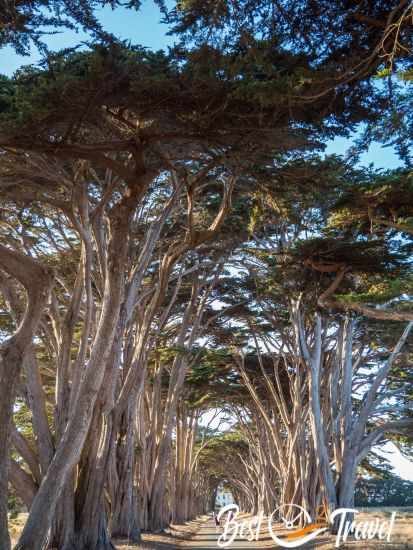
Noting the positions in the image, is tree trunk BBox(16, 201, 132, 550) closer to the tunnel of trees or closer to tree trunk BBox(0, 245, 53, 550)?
the tunnel of trees

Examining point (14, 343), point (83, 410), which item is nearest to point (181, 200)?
point (83, 410)

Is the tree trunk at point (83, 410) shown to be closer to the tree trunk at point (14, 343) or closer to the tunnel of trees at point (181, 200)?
the tunnel of trees at point (181, 200)

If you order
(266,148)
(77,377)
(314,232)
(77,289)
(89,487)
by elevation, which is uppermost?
(314,232)

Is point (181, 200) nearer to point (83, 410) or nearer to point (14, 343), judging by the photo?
point (83, 410)

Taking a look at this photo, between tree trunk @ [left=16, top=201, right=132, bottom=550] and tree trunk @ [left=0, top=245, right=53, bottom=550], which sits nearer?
tree trunk @ [left=0, top=245, right=53, bottom=550]

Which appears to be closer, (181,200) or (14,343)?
(14,343)

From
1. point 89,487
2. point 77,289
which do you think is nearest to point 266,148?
point 77,289

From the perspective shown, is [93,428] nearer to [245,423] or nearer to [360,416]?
[360,416]

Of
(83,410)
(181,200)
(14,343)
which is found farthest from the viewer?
(181,200)

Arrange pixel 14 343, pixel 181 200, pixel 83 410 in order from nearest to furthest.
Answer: pixel 14 343, pixel 83 410, pixel 181 200

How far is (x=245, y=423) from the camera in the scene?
28.2 meters

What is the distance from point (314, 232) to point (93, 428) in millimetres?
6705

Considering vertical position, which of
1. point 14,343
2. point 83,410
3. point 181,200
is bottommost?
point 83,410

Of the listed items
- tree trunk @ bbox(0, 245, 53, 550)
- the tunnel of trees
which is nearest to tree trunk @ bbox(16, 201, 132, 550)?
the tunnel of trees
